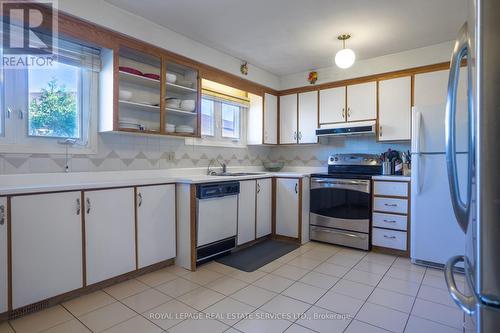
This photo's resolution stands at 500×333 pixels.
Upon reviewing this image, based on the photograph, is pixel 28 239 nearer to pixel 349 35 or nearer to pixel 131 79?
pixel 131 79

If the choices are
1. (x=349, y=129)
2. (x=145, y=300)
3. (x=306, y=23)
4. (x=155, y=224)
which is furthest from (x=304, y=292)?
(x=306, y=23)

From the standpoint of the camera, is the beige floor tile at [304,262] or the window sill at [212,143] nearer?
the beige floor tile at [304,262]

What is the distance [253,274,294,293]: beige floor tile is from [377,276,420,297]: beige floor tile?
80 centimetres

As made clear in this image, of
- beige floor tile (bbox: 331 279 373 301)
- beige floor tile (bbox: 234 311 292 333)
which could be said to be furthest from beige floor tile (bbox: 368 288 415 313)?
beige floor tile (bbox: 234 311 292 333)

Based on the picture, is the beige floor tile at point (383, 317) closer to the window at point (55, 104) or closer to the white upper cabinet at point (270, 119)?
the window at point (55, 104)

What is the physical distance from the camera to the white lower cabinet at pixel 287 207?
367 centimetres

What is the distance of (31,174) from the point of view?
221 cm

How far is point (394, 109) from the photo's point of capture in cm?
352

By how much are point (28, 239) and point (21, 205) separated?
0.76 feet

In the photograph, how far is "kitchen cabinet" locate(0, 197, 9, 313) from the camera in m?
1.79

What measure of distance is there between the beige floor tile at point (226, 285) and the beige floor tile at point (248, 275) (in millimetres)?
60

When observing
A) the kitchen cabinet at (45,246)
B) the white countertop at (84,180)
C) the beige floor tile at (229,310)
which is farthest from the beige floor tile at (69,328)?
the white countertop at (84,180)

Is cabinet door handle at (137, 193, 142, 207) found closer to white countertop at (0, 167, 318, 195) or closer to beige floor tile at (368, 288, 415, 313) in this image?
white countertop at (0, 167, 318, 195)

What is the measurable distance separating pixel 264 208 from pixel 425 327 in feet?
7.07
